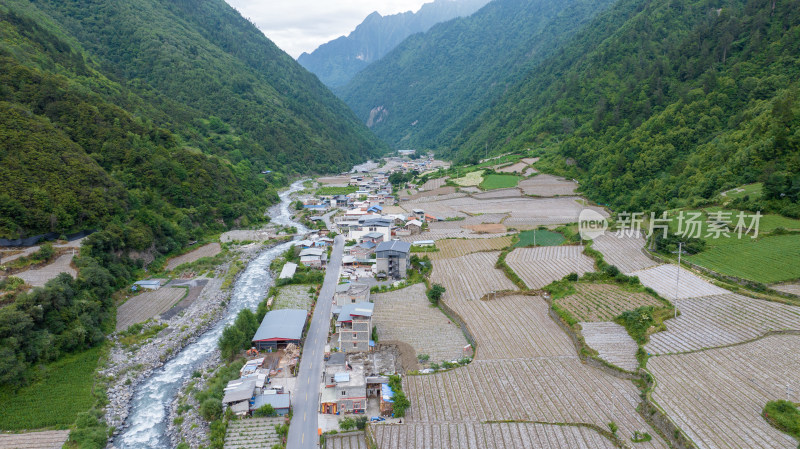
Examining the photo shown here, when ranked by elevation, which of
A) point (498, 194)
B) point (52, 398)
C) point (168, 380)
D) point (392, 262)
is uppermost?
point (498, 194)

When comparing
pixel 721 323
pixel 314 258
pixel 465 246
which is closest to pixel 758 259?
pixel 721 323

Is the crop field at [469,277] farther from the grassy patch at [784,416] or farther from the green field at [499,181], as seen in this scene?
the green field at [499,181]

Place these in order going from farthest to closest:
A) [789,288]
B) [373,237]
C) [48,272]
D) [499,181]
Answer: [499,181] → [373,237] → [48,272] → [789,288]

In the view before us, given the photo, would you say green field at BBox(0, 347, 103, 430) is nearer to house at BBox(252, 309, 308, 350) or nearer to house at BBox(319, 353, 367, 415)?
house at BBox(252, 309, 308, 350)

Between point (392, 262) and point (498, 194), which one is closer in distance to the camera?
point (392, 262)

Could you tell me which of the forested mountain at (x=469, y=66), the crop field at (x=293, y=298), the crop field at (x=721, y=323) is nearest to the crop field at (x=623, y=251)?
the crop field at (x=721, y=323)

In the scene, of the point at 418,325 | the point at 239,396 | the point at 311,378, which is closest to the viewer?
the point at 239,396

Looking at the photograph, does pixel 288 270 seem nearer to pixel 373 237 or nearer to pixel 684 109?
pixel 373 237

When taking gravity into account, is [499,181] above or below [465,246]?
above
